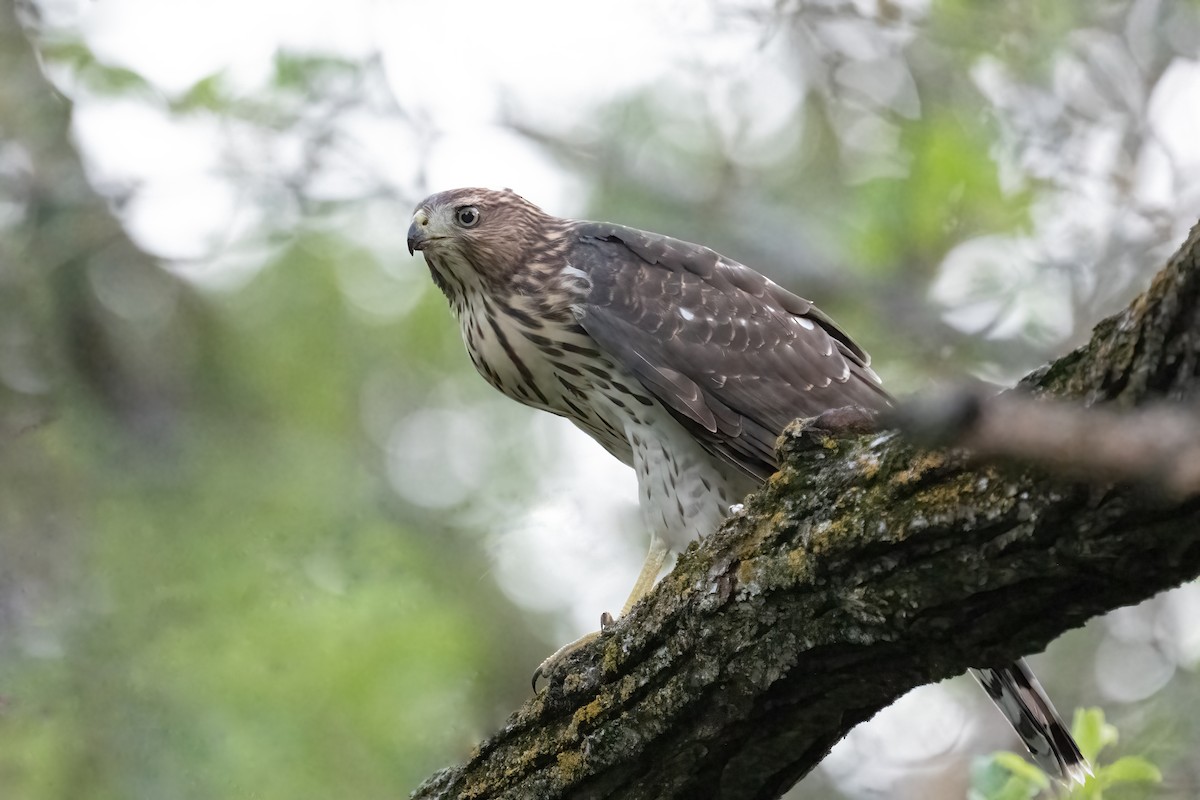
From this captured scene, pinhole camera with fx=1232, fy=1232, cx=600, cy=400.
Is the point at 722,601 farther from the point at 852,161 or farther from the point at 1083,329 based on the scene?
the point at 852,161

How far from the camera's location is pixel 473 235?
15.2 ft

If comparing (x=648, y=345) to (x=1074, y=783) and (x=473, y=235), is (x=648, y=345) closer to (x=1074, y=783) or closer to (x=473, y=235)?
(x=473, y=235)

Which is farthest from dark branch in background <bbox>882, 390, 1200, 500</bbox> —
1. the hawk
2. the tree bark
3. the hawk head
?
the hawk head

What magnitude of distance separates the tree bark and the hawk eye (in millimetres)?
2188

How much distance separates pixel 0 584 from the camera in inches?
211

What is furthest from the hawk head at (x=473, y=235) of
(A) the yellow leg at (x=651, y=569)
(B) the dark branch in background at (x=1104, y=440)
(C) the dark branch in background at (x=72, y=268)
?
(B) the dark branch in background at (x=1104, y=440)

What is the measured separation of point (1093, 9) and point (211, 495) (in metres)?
5.24

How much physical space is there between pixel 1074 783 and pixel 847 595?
4.13 ft

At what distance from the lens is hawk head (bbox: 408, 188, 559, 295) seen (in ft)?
15.0

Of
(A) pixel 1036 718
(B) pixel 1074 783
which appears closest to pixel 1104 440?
(B) pixel 1074 783

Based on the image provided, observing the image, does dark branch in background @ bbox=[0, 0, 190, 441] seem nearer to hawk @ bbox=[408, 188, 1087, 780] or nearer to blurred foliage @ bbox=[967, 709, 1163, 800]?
hawk @ bbox=[408, 188, 1087, 780]

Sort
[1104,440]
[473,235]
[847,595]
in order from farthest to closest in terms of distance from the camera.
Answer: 1. [473,235]
2. [847,595]
3. [1104,440]

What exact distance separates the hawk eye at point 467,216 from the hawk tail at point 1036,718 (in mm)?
2481

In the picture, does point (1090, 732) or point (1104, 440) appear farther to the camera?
point (1090, 732)
